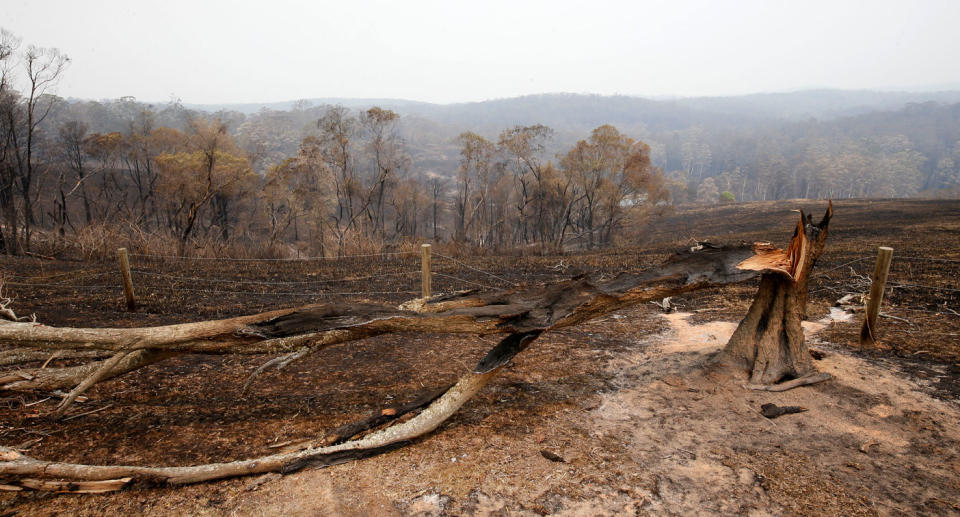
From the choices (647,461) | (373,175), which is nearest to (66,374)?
(647,461)

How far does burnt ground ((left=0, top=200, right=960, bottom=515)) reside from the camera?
2.72m

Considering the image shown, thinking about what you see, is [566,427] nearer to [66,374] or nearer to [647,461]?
[647,461]

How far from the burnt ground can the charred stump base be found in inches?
9.0

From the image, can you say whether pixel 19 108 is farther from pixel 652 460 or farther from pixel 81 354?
pixel 652 460

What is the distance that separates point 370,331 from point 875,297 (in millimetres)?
5265

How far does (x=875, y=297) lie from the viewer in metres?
4.99

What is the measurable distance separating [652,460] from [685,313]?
4384mm

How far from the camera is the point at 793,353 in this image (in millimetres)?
4410

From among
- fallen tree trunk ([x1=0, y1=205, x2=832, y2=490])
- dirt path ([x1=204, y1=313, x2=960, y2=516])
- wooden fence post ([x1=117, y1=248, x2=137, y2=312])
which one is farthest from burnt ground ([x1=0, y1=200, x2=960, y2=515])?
wooden fence post ([x1=117, y1=248, x2=137, y2=312])

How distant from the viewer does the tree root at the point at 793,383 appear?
13.5 feet

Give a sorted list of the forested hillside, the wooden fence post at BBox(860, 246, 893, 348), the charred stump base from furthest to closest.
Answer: the forested hillside → the wooden fence post at BBox(860, 246, 893, 348) → the charred stump base

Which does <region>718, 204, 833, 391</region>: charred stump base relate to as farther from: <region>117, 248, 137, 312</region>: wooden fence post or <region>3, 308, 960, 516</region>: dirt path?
<region>117, 248, 137, 312</region>: wooden fence post

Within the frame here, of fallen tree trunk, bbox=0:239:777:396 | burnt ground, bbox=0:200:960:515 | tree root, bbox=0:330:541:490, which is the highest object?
fallen tree trunk, bbox=0:239:777:396

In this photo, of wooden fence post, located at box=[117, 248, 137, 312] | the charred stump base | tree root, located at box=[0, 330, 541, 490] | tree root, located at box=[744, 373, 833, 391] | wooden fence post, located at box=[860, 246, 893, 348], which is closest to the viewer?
tree root, located at box=[0, 330, 541, 490]
